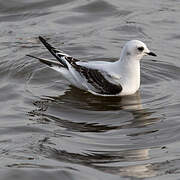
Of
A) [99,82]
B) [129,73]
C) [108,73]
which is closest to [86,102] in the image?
[99,82]

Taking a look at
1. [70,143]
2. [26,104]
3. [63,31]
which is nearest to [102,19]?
[63,31]

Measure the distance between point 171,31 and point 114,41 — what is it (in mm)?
1144

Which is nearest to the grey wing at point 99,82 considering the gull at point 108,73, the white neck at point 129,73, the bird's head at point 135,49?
the gull at point 108,73

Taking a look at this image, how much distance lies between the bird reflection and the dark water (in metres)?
0.01

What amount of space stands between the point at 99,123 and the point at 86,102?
45.1 inches

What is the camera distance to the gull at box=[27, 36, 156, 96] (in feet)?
34.5

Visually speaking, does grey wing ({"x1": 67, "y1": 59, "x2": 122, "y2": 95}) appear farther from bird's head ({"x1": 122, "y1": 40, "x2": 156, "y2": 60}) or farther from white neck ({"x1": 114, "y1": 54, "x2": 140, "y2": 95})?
bird's head ({"x1": 122, "y1": 40, "x2": 156, "y2": 60})

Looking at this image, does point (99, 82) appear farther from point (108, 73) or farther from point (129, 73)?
point (129, 73)

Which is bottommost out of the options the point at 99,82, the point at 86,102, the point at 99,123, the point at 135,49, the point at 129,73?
the point at 99,123

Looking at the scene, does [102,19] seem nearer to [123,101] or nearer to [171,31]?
[171,31]

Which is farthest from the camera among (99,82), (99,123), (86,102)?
(99,82)

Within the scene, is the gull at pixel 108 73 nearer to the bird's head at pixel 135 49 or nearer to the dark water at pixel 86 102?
the bird's head at pixel 135 49

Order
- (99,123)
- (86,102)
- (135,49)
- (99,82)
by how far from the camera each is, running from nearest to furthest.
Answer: (99,123)
(86,102)
(99,82)
(135,49)

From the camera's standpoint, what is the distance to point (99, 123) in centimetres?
927
